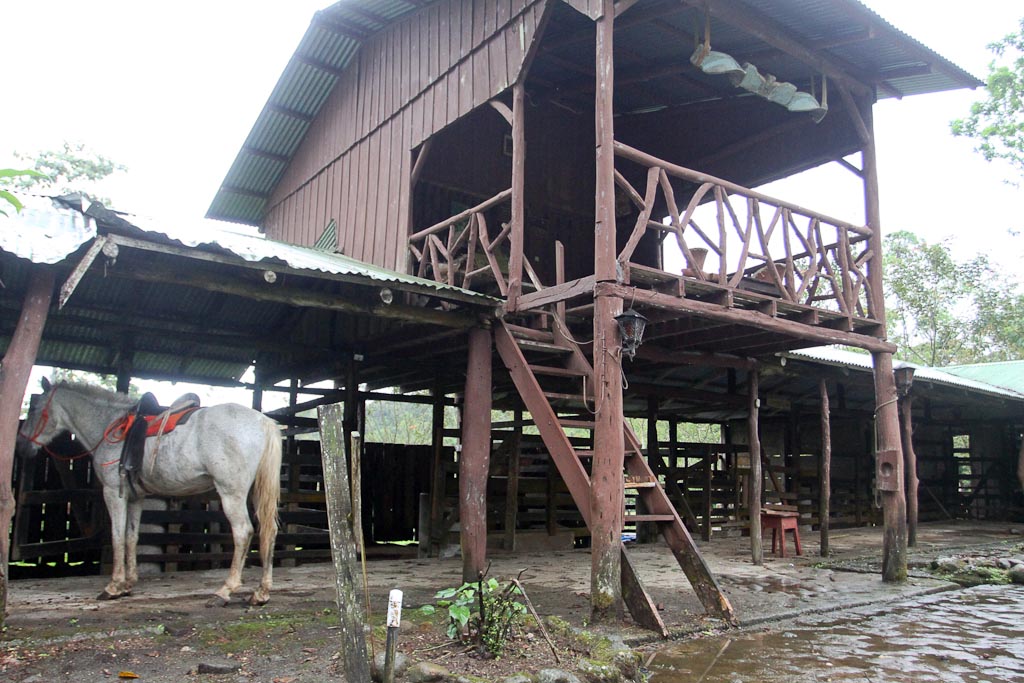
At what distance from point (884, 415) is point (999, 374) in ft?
46.4

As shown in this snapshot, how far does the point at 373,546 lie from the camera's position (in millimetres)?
11570

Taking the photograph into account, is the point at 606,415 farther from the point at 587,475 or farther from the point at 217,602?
the point at 217,602

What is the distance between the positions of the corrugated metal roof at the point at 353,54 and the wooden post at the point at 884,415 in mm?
779

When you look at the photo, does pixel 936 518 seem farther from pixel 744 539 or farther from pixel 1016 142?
pixel 1016 142

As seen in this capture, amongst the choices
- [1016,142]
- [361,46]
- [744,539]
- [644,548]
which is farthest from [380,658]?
[1016,142]

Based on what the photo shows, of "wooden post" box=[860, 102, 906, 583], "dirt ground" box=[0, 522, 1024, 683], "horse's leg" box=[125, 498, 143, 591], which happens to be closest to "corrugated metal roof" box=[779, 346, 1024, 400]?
"wooden post" box=[860, 102, 906, 583]

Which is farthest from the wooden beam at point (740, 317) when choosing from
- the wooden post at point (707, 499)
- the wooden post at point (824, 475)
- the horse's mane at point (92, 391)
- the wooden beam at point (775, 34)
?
the horse's mane at point (92, 391)

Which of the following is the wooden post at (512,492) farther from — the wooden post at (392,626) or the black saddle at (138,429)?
the wooden post at (392,626)

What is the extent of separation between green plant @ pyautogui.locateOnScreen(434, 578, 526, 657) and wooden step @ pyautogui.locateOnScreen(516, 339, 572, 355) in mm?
3131

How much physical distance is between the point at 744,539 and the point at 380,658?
35.9 feet

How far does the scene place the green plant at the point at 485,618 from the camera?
551cm

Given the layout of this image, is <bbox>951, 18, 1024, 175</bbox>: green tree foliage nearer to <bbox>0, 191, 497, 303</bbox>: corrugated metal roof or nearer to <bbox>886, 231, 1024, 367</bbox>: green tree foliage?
<bbox>886, 231, 1024, 367</bbox>: green tree foliage

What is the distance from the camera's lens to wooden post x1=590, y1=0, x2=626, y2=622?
681cm

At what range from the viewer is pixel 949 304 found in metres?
31.2
